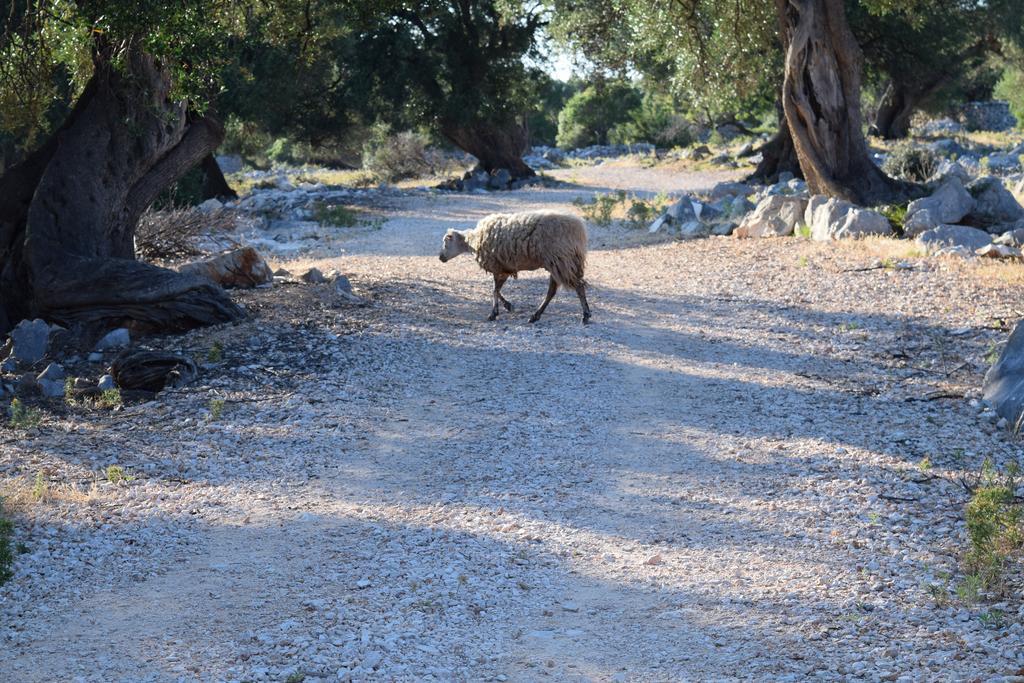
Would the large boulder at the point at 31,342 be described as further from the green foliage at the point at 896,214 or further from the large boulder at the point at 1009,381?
the green foliage at the point at 896,214

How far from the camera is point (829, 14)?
17.2 m

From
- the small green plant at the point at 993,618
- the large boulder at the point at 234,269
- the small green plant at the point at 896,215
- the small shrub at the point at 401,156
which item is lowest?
the small green plant at the point at 993,618

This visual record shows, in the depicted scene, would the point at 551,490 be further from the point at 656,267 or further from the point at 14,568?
the point at 656,267

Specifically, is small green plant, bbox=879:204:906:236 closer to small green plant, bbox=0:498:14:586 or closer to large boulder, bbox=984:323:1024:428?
large boulder, bbox=984:323:1024:428

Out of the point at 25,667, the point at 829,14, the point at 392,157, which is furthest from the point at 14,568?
the point at 392,157

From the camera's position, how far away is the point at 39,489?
6.75 meters

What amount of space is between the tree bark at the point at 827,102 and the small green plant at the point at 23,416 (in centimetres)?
1331

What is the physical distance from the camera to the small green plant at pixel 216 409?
8.59m

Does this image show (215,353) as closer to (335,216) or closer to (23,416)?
(23,416)

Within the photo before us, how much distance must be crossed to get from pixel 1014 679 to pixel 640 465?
129 inches

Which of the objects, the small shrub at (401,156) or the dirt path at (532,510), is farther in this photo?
the small shrub at (401,156)

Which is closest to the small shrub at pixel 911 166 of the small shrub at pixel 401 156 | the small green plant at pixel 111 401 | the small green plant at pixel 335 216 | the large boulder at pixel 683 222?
the large boulder at pixel 683 222

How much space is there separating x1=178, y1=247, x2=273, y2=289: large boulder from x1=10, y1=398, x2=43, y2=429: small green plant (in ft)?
15.1

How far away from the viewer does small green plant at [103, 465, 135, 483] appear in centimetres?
715
